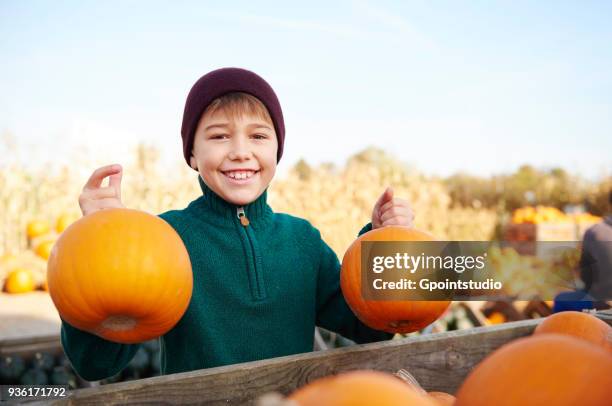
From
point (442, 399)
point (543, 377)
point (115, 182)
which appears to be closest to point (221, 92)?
point (115, 182)

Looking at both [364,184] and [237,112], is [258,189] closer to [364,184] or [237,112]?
[237,112]

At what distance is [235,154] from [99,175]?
1.57ft

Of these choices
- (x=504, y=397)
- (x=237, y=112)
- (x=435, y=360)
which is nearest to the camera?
(x=504, y=397)

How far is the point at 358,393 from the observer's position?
607mm

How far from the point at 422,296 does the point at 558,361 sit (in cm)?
76

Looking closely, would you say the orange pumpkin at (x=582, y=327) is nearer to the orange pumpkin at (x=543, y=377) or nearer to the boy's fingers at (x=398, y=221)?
the boy's fingers at (x=398, y=221)

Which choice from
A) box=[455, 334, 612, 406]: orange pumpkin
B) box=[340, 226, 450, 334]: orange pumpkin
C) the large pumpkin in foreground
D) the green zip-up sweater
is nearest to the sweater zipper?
the green zip-up sweater

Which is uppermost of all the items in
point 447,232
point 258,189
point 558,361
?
point 258,189

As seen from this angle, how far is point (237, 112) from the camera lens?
6.06 ft

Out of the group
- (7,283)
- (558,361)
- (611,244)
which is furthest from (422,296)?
(7,283)

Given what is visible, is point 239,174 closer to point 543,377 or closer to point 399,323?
point 399,323

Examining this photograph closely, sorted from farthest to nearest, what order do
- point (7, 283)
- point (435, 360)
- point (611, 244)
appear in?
point (7, 283) → point (611, 244) → point (435, 360)

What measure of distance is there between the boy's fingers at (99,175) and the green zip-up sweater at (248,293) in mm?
558

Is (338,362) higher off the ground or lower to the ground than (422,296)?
lower
